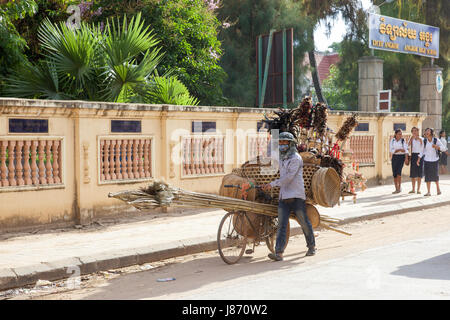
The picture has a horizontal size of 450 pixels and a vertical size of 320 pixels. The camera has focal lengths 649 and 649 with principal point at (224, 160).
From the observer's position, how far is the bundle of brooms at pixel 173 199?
7.31 m

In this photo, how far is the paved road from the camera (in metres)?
6.59

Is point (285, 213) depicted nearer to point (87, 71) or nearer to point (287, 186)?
point (287, 186)

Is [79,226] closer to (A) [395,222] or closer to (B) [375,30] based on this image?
(A) [395,222]

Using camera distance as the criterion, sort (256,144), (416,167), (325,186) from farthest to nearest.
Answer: (416,167)
(256,144)
(325,186)

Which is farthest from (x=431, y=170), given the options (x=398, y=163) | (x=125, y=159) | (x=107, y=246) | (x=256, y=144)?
(x=107, y=246)

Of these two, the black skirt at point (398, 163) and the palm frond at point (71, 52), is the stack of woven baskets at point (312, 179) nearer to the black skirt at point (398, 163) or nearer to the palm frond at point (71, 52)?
the palm frond at point (71, 52)

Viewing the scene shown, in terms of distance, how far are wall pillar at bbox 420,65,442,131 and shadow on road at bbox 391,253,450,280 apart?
2090 cm

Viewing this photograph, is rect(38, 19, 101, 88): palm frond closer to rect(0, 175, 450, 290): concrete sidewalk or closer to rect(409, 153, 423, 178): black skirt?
rect(0, 175, 450, 290): concrete sidewalk

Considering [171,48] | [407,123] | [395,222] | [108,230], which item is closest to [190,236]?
[108,230]

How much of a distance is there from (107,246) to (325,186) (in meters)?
3.30

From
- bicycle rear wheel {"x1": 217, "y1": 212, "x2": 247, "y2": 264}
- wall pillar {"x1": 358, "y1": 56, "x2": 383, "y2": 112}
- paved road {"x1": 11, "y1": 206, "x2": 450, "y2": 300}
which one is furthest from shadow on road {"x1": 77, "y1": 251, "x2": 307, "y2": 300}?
wall pillar {"x1": 358, "y1": 56, "x2": 383, "y2": 112}

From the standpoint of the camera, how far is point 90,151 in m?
11.7

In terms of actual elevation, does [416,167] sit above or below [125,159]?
below

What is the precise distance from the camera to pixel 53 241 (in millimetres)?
10031
